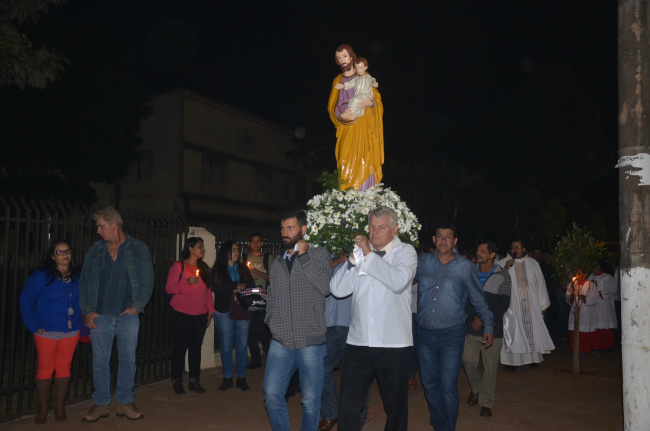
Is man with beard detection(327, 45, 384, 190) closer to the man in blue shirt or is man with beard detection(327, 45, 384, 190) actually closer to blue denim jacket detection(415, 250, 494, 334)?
the man in blue shirt

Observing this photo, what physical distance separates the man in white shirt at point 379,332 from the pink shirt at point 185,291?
3409 millimetres

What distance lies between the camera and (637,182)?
4.94 meters

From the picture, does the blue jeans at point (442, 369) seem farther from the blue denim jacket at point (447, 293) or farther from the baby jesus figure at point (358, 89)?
the baby jesus figure at point (358, 89)

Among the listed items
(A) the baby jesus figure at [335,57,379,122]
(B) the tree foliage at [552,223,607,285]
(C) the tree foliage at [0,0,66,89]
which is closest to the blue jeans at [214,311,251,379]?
(A) the baby jesus figure at [335,57,379,122]

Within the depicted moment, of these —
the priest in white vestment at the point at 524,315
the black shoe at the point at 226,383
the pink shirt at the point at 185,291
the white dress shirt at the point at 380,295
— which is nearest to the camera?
the white dress shirt at the point at 380,295

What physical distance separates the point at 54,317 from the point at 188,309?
189 cm

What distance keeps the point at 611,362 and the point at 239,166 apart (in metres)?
23.5

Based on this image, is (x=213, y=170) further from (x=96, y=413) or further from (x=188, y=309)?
(x=96, y=413)

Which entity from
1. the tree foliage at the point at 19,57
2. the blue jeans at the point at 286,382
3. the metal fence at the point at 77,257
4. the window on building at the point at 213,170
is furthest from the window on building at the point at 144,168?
the blue jeans at the point at 286,382

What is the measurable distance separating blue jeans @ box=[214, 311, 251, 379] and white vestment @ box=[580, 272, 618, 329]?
7386 millimetres

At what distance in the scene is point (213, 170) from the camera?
30.1 metres

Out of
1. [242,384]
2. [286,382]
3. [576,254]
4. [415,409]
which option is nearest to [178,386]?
[242,384]

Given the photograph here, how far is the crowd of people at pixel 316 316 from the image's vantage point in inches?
188

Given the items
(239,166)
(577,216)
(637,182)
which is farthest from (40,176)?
(577,216)
